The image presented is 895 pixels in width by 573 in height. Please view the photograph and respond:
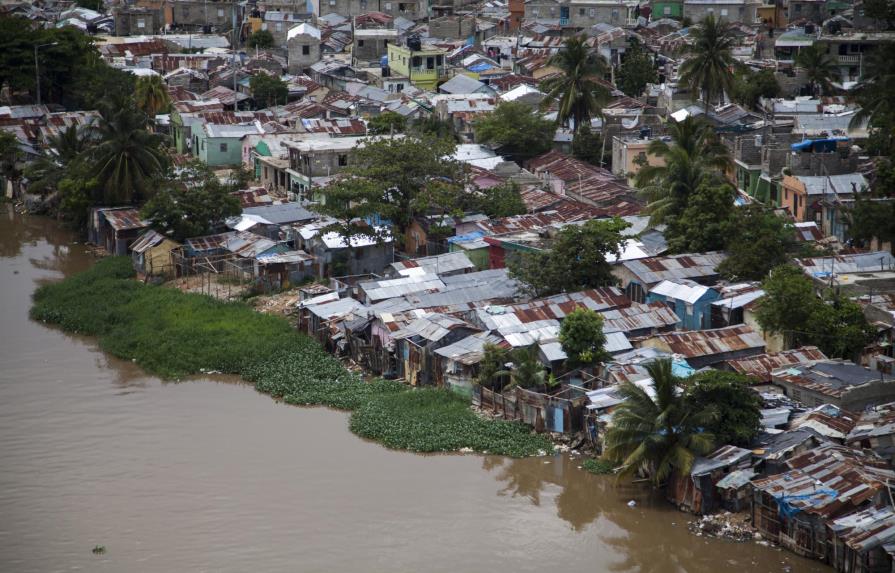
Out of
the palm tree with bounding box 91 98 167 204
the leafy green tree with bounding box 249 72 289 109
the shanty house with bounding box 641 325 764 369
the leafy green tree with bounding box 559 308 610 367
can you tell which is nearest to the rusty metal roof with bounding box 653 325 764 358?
the shanty house with bounding box 641 325 764 369

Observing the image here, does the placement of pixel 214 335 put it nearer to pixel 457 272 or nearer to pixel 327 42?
pixel 457 272

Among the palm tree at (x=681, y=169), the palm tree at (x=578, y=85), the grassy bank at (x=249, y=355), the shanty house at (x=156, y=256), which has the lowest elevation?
the grassy bank at (x=249, y=355)

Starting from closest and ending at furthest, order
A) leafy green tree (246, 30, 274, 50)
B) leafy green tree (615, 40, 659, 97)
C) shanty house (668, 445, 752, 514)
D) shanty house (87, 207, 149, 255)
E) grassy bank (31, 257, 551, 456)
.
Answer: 1. shanty house (668, 445, 752, 514)
2. grassy bank (31, 257, 551, 456)
3. shanty house (87, 207, 149, 255)
4. leafy green tree (615, 40, 659, 97)
5. leafy green tree (246, 30, 274, 50)

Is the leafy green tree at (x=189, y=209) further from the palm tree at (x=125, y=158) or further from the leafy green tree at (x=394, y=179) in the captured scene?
the leafy green tree at (x=394, y=179)

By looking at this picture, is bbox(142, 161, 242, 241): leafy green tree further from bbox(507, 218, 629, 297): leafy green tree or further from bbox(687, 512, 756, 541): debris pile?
bbox(687, 512, 756, 541): debris pile

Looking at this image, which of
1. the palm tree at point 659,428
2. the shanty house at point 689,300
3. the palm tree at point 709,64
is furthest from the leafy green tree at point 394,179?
the palm tree at point 659,428

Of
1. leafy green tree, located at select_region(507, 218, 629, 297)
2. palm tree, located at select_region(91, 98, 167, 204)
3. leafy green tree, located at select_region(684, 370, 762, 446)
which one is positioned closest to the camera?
leafy green tree, located at select_region(684, 370, 762, 446)

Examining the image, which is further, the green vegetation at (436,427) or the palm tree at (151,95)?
the palm tree at (151,95)
